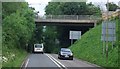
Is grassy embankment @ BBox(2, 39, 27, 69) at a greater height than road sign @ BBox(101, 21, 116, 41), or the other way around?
road sign @ BBox(101, 21, 116, 41)

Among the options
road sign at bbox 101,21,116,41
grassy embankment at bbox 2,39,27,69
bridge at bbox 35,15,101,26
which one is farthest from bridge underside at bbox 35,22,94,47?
road sign at bbox 101,21,116,41

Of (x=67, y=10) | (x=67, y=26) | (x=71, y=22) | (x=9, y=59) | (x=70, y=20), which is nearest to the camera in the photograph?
(x=9, y=59)

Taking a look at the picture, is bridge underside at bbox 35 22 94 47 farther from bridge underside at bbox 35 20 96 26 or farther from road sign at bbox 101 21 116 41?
road sign at bbox 101 21 116 41

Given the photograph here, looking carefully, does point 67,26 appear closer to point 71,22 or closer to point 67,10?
point 67,10

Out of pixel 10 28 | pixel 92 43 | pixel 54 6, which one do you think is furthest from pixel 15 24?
pixel 54 6

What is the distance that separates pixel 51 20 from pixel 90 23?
339 inches

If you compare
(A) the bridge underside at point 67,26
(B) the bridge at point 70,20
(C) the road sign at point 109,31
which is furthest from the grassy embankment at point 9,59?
(A) the bridge underside at point 67,26

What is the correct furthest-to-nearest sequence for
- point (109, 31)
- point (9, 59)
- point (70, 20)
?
point (70, 20)
point (109, 31)
point (9, 59)

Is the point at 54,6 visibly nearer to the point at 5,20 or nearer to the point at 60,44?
the point at 60,44

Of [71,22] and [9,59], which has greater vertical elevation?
[71,22]

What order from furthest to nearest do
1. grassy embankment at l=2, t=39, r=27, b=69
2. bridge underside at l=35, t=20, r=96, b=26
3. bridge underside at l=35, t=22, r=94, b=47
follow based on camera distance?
bridge underside at l=35, t=22, r=94, b=47 → bridge underside at l=35, t=20, r=96, b=26 → grassy embankment at l=2, t=39, r=27, b=69

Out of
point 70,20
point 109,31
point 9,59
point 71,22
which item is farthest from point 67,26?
point 9,59

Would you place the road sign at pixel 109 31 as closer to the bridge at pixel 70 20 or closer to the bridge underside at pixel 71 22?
the bridge underside at pixel 71 22

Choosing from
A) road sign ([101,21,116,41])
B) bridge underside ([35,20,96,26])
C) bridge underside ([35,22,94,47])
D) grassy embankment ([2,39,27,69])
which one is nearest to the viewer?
grassy embankment ([2,39,27,69])
